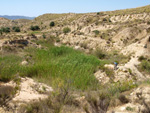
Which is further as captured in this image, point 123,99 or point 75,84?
point 75,84

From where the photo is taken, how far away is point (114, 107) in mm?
5188

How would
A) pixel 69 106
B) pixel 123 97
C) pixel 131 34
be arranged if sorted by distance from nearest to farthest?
pixel 69 106 → pixel 123 97 → pixel 131 34

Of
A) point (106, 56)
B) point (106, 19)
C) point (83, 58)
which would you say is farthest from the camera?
point (106, 19)

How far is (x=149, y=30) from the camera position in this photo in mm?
20203

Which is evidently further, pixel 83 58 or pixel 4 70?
pixel 83 58

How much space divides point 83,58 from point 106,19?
2520 centimetres

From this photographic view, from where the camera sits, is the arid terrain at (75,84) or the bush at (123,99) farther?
the bush at (123,99)

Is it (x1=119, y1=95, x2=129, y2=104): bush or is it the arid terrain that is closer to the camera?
the arid terrain

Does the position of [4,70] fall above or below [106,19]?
below

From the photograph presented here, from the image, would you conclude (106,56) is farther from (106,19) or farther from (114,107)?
(106,19)

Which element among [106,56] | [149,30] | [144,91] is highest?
[149,30]

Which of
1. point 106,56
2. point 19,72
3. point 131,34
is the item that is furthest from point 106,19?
point 19,72

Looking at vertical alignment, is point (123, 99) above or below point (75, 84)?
above

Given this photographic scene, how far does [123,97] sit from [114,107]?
602mm
